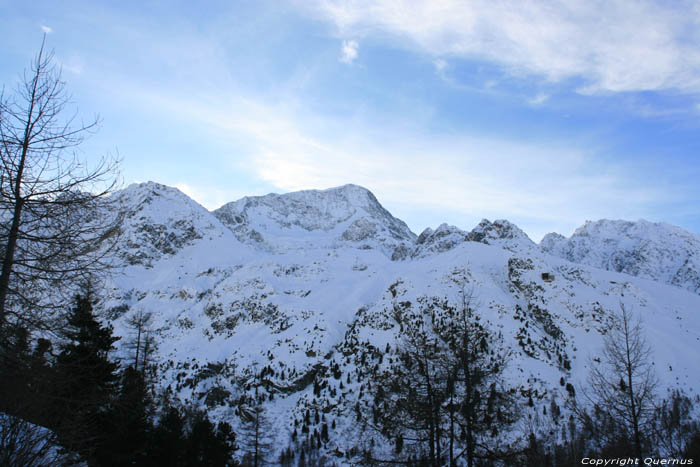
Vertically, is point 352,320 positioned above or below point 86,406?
above

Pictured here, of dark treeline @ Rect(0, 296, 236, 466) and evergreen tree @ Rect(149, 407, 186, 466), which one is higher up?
dark treeline @ Rect(0, 296, 236, 466)

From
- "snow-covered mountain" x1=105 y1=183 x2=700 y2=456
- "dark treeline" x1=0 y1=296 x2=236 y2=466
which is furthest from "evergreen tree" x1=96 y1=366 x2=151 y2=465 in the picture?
"snow-covered mountain" x1=105 y1=183 x2=700 y2=456

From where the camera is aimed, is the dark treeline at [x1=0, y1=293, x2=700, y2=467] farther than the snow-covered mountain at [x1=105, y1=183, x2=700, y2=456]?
No

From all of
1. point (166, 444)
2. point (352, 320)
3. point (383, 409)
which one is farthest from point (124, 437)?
point (352, 320)

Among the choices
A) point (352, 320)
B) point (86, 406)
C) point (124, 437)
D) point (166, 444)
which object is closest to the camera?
point (86, 406)

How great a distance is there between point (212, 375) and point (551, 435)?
5395 centimetres

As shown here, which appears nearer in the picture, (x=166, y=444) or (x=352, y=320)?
(x=166, y=444)

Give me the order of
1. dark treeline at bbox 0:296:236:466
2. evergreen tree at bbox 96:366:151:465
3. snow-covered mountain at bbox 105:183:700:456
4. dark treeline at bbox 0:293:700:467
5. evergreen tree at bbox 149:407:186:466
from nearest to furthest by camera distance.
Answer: dark treeline at bbox 0:296:236:466
dark treeline at bbox 0:293:700:467
evergreen tree at bbox 96:366:151:465
evergreen tree at bbox 149:407:186:466
snow-covered mountain at bbox 105:183:700:456

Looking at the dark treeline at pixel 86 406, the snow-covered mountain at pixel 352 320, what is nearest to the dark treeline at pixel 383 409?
the dark treeline at pixel 86 406

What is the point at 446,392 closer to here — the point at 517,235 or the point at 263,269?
the point at 263,269

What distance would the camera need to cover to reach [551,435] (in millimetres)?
37656

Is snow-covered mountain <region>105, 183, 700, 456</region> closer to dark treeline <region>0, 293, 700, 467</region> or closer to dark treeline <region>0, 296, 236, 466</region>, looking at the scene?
dark treeline <region>0, 296, 236, 466</region>

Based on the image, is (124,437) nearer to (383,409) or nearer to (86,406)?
(86,406)

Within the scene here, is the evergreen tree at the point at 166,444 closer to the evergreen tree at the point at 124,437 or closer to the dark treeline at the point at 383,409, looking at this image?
the dark treeline at the point at 383,409
